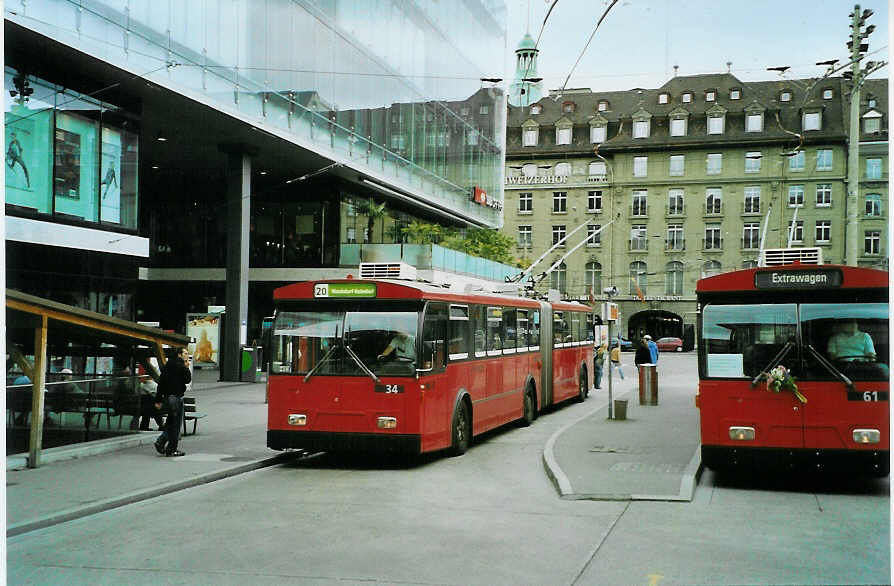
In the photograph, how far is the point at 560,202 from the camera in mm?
35531

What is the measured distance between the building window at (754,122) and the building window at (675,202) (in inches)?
719

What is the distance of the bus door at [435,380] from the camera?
1292 cm

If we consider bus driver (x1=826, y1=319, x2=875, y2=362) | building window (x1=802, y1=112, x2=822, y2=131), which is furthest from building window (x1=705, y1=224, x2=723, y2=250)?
bus driver (x1=826, y1=319, x2=875, y2=362)

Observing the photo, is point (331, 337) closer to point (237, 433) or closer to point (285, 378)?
point (285, 378)

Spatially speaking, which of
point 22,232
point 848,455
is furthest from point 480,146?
point 848,455

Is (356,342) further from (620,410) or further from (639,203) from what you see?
(639,203)

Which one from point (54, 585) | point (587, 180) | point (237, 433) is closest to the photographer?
point (54, 585)

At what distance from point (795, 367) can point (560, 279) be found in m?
29.1

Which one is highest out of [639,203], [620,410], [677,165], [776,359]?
[677,165]

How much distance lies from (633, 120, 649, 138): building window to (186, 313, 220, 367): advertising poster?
1949cm

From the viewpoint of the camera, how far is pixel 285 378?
13.1m

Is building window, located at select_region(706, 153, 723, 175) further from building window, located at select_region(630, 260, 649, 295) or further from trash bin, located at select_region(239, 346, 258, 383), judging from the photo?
trash bin, located at select_region(239, 346, 258, 383)

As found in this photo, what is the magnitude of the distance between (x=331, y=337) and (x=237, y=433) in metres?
5.05

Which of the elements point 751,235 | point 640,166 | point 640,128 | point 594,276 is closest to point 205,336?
point 594,276
